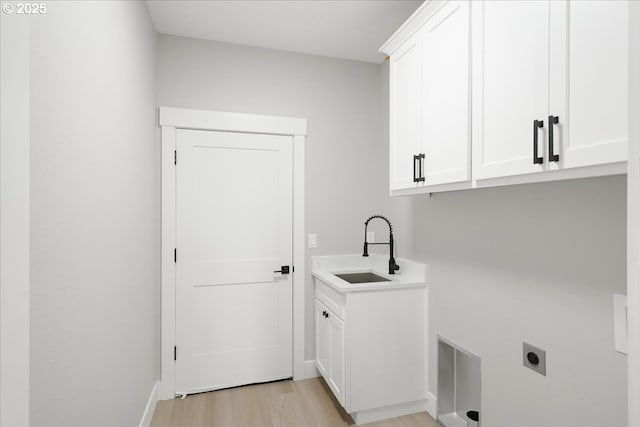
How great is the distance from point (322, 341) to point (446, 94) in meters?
1.96

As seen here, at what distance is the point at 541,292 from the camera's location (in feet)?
4.69

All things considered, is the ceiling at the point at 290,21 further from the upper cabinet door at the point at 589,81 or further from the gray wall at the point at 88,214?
the upper cabinet door at the point at 589,81

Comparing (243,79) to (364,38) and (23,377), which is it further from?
(23,377)

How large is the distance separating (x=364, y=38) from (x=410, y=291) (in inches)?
76.3

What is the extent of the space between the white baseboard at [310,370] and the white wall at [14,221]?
220cm

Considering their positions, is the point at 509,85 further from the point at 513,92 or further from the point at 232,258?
the point at 232,258

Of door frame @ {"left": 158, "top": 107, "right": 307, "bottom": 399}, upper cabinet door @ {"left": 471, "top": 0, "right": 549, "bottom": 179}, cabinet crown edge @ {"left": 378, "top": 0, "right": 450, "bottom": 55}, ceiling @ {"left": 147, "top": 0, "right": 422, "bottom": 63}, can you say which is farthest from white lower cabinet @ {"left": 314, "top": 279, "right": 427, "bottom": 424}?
ceiling @ {"left": 147, "top": 0, "right": 422, "bottom": 63}

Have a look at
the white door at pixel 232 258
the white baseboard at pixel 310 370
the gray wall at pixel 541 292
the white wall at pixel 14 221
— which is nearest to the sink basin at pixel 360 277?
the white door at pixel 232 258

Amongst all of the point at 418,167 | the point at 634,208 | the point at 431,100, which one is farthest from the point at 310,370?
the point at 634,208

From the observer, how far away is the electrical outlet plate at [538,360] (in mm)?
1414

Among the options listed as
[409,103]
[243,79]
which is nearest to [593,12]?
[409,103]

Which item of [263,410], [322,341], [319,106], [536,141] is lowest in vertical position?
[263,410]

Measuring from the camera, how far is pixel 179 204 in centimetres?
247

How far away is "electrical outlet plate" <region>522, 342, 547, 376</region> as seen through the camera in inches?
55.7
